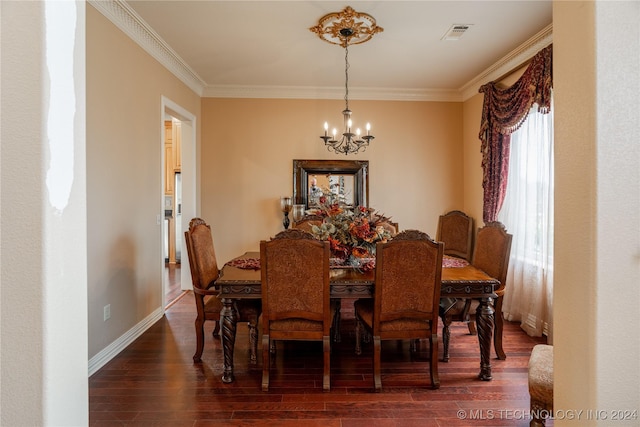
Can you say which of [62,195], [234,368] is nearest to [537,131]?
[234,368]

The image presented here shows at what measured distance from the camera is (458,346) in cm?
303

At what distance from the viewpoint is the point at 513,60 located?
12.0 ft

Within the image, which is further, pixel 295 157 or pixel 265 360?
pixel 295 157

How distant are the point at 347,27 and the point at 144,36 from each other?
75.3 inches

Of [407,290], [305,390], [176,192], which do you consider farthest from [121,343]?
[176,192]

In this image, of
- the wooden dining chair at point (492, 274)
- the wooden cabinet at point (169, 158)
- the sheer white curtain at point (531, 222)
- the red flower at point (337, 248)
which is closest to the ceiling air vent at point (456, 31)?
the sheer white curtain at point (531, 222)

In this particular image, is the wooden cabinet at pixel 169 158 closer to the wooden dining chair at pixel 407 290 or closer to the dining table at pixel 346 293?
the dining table at pixel 346 293

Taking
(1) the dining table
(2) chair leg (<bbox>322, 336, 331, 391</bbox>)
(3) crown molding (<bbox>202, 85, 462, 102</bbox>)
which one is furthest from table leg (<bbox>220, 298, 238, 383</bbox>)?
(3) crown molding (<bbox>202, 85, 462, 102</bbox>)

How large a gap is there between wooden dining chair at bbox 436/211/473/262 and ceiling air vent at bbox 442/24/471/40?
2.34 metres

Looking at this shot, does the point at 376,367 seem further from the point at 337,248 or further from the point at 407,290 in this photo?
the point at 337,248

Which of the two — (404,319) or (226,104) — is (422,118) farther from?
(404,319)

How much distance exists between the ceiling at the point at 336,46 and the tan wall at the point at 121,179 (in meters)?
0.40

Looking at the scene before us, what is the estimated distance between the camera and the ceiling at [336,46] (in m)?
2.79

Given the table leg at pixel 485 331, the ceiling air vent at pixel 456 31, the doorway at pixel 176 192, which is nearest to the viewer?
the table leg at pixel 485 331
